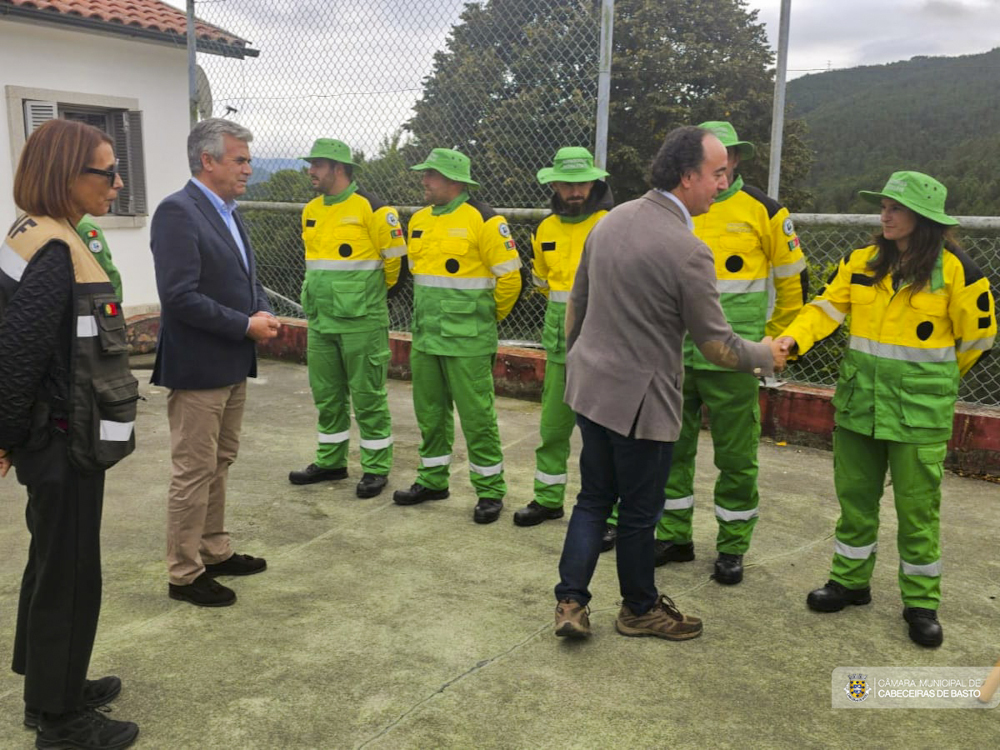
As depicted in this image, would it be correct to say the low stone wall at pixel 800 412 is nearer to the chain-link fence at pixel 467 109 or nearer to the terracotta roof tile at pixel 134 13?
the chain-link fence at pixel 467 109

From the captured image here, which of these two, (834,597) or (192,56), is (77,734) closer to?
(834,597)

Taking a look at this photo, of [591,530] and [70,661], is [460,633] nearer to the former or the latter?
[591,530]

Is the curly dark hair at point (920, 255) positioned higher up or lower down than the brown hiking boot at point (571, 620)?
higher up

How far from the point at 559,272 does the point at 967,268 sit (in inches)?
74.9

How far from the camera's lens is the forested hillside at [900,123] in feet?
98.2

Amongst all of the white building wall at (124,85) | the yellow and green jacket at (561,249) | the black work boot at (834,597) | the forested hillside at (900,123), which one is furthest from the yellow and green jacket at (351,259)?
the forested hillside at (900,123)

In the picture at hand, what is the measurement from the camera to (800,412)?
600 centimetres

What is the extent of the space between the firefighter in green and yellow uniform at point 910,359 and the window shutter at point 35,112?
8.60 metres

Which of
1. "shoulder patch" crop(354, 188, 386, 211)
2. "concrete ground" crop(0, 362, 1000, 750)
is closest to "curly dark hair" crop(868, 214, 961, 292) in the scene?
"concrete ground" crop(0, 362, 1000, 750)

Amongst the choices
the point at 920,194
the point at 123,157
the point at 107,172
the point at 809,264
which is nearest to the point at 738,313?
the point at 920,194

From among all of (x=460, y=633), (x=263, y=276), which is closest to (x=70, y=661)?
(x=460, y=633)

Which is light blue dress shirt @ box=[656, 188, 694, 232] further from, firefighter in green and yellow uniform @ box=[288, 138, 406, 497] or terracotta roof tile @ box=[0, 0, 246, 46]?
terracotta roof tile @ box=[0, 0, 246, 46]

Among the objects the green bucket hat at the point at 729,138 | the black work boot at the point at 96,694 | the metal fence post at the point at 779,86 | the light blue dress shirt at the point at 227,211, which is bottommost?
the black work boot at the point at 96,694
